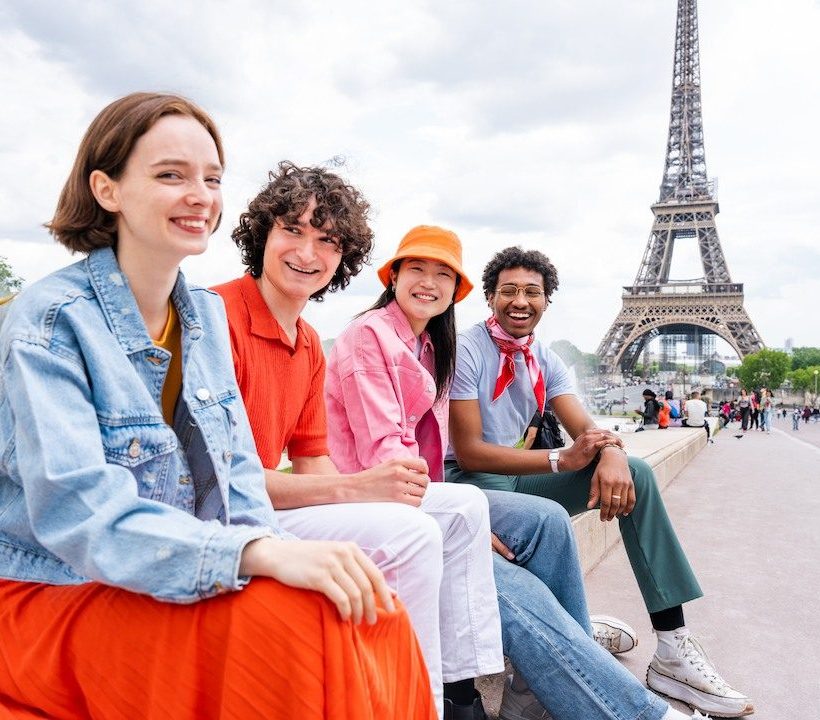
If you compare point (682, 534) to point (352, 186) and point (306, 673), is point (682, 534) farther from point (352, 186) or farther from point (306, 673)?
point (306, 673)

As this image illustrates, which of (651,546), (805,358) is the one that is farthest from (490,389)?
(805,358)

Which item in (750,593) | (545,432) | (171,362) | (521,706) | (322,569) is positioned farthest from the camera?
(750,593)

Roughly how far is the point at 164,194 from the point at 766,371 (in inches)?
3507

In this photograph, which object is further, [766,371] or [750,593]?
[766,371]

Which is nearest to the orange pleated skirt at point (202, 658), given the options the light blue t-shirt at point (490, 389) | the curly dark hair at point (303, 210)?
the curly dark hair at point (303, 210)

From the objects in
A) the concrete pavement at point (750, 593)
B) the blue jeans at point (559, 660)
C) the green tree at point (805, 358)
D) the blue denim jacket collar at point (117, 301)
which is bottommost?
the concrete pavement at point (750, 593)

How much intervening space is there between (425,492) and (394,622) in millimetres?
848

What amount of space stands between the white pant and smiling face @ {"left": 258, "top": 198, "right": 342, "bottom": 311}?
0.62 metres

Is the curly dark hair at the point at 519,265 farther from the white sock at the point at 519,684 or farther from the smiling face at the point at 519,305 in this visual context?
the white sock at the point at 519,684

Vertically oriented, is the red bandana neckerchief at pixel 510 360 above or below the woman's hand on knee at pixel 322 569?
above

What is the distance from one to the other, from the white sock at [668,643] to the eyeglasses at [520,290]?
139 centimetres

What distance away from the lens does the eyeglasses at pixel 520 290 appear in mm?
3275

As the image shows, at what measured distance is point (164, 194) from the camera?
1458mm

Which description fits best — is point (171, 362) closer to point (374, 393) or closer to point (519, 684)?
point (374, 393)
